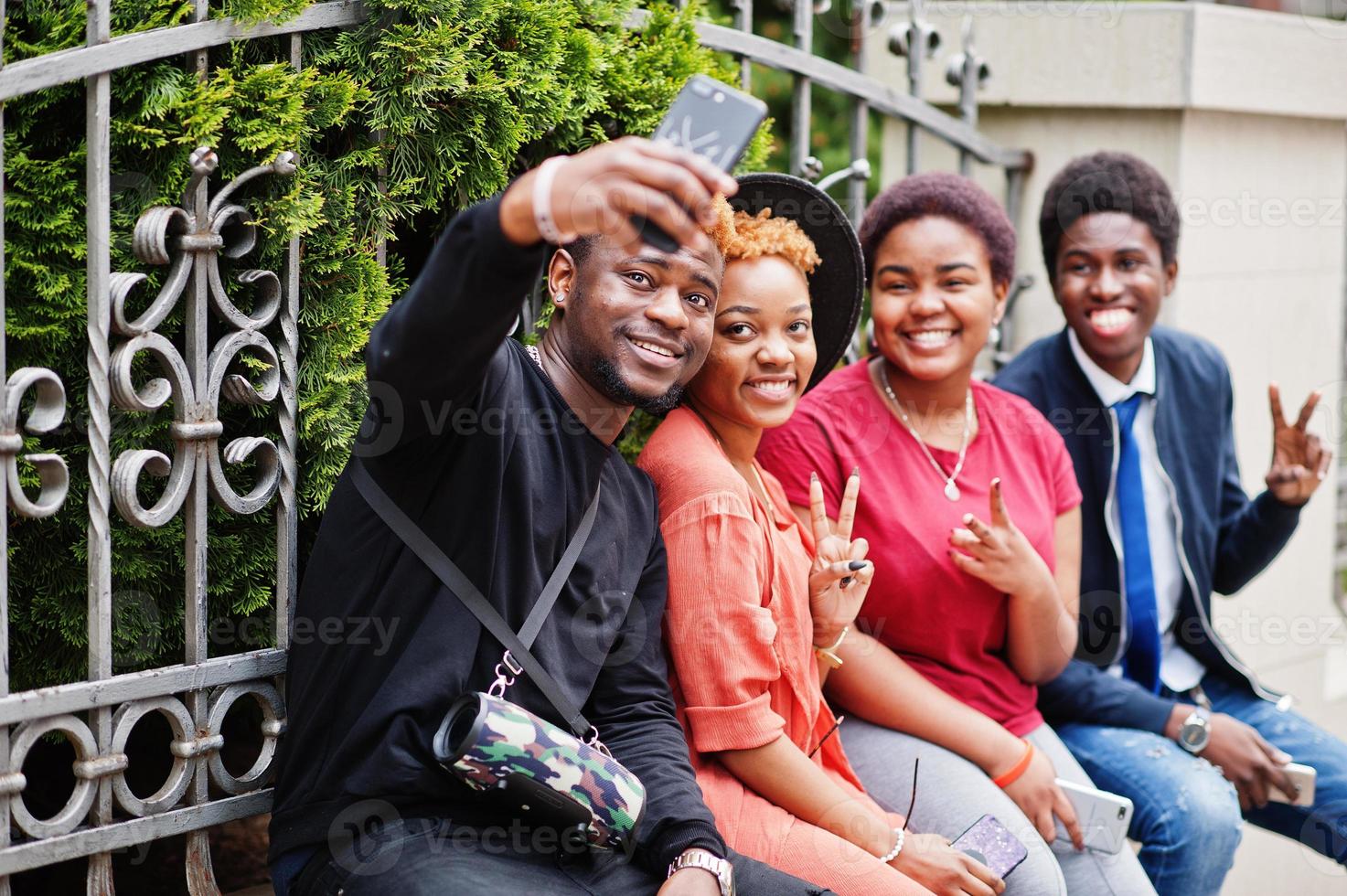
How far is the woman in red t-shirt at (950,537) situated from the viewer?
10.3 feet

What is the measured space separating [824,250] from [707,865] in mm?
1519

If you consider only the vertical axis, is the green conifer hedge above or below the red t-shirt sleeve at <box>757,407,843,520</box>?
above

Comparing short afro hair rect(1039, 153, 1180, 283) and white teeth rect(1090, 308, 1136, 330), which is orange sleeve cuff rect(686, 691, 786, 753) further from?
short afro hair rect(1039, 153, 1180, 283)

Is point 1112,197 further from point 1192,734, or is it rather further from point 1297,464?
point 1192,734

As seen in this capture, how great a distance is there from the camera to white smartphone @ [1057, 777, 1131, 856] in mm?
3143

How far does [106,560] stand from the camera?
89.7 inches

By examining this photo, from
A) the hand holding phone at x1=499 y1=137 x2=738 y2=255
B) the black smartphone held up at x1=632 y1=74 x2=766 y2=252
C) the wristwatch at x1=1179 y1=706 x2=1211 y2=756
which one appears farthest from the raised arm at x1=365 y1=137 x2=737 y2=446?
the wristwatch at x1=1179 y1=706 x2=1211 y2=756

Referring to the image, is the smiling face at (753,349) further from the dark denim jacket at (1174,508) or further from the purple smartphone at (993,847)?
the dark denim jacket at (1174,508)

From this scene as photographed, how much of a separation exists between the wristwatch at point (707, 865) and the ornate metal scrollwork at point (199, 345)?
102 centimetres

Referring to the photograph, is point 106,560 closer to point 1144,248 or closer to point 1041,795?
point 1041,795

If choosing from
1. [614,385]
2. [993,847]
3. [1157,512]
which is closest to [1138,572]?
[1157,512]

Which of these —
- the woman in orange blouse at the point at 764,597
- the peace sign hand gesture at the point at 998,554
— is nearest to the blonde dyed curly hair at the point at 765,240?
the woman in orange blouse at the point at 764,597

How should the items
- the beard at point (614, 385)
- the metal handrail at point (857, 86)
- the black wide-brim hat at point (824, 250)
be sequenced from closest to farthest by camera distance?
the beard at point (614, 385), the black wide-brim hat at point (824, 250), the metal handrail at point (857, 86)

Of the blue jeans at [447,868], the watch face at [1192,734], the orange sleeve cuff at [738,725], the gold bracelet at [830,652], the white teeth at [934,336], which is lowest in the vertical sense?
the watch face at [1192,734]
